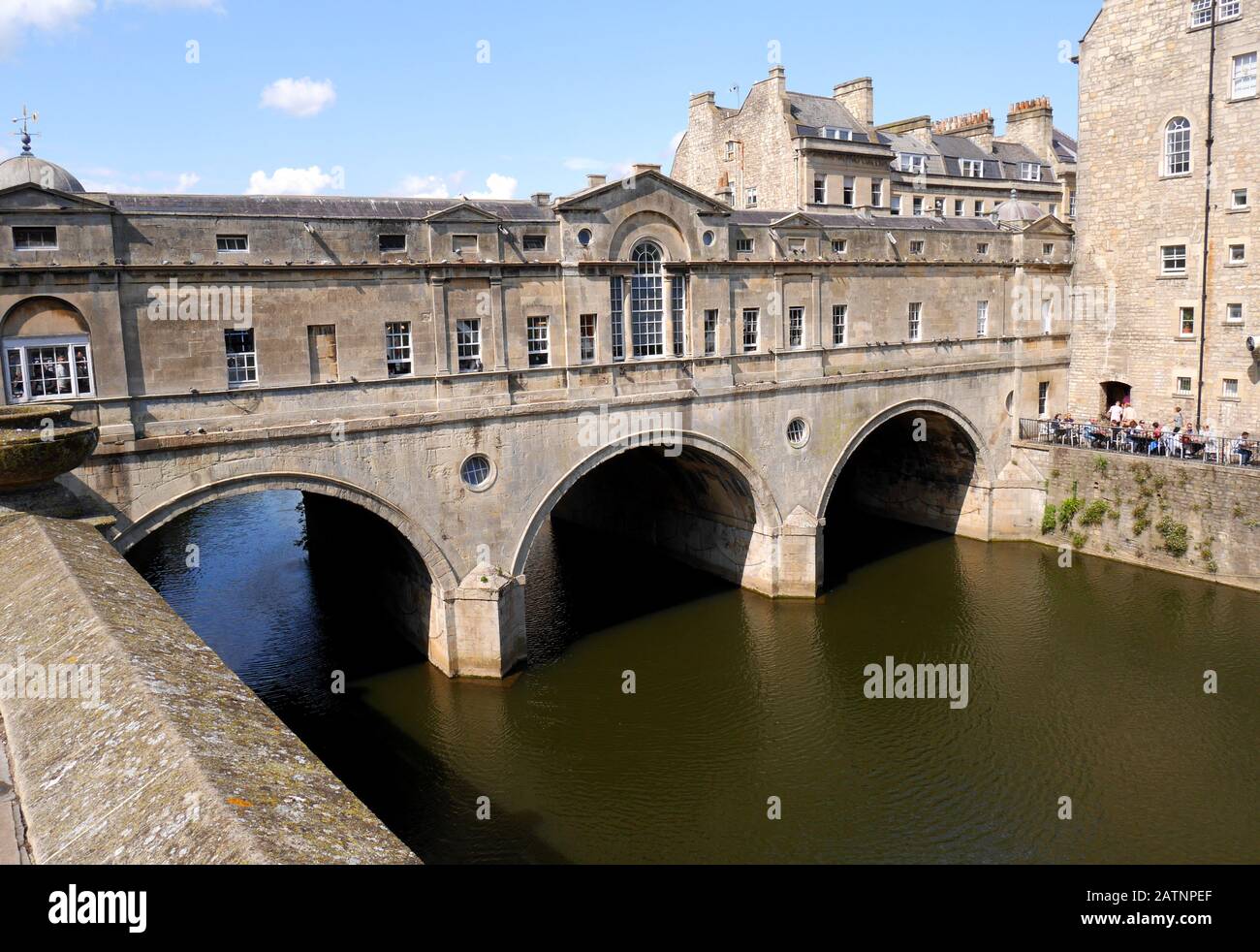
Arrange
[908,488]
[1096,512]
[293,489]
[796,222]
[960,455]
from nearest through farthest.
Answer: [293,489], [796,222], [1096,512], [960,455], [908,488]

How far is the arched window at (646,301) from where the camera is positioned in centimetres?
2411

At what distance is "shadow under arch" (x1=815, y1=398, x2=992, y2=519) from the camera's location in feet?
92.5

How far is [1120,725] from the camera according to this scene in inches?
758

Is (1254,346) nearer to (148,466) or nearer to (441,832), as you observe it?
(441,832)

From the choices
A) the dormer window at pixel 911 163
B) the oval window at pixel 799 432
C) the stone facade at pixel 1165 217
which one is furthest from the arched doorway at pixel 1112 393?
the dormer window at pixel 911 163

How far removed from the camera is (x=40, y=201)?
→ 16656 millimetres

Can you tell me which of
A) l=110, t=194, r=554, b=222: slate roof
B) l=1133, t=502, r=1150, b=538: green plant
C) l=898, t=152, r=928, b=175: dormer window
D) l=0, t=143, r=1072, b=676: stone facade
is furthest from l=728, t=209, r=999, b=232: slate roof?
l=898, t=152, r=928, b=175: dormer window

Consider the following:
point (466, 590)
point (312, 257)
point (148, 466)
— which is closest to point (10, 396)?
point (148, 466)

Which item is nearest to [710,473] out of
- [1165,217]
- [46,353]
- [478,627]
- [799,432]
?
[799,432]

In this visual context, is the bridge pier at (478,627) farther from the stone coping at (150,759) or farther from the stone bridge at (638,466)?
the stone coping at (150,759)

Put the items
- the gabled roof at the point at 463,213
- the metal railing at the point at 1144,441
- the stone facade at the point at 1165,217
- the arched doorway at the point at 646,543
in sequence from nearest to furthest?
the gabled roof at the point at 463,213 < the arched doorway at the point at 646,543 < the metal railing at the point at 1144,441 < the stone facade at the point at 1165,217

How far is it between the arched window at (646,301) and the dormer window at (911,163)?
26002mm

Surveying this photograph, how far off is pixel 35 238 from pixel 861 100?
36.8 metres

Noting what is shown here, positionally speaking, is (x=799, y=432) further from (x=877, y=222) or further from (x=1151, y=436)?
(x=1151, y=436)
